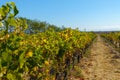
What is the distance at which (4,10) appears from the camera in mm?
3301

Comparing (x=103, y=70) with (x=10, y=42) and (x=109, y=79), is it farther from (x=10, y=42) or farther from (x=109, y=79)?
(x=10, y=42)

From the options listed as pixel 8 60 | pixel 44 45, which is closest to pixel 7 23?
pixel 8 60

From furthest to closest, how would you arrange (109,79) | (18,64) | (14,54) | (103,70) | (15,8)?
(103,70) → (109,79) → (14,54) → (18,64) → (15,8)

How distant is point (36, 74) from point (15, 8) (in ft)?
10.8

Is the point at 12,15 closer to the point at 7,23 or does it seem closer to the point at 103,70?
the point at 7,23

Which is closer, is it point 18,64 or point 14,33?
point 18,64

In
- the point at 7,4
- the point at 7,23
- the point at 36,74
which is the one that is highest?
the point at 7,4

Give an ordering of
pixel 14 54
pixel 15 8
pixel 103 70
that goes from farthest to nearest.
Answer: pixel 103 70, pixel 14 54, pixel 15 8

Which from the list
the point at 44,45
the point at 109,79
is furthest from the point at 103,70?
the point at 44,45

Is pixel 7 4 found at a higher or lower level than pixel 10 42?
higher

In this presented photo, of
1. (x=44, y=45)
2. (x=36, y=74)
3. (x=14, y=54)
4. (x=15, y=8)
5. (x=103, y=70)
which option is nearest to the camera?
(x=15, y=8)

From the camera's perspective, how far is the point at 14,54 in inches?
153

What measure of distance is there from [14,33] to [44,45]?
321 centimetres

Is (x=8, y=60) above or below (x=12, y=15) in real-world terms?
below
